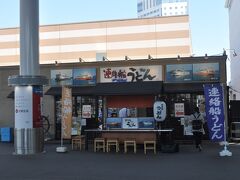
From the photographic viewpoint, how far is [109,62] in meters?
22.1

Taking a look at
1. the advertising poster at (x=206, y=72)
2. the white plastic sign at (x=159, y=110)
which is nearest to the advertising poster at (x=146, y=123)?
the white plastic sign at (x=159, y=110)

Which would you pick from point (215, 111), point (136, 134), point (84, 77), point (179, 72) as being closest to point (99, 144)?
point (136, 134)

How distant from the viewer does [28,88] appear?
16891 millimetres

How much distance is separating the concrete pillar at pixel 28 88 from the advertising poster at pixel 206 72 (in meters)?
7.55

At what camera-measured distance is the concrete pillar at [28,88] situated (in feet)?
54.9

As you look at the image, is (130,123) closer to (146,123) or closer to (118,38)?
(146,123)

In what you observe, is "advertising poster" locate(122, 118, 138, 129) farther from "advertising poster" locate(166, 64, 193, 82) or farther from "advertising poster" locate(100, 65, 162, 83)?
"advertising poster" locate(166, 64, 193, 82)

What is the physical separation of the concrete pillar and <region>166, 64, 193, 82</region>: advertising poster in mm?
6649

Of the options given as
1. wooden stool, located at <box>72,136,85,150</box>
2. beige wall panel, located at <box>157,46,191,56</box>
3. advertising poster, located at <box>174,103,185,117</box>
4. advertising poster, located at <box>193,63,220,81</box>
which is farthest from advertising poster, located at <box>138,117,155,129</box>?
beige wall panel, located at <box>157,46,191,56</box>

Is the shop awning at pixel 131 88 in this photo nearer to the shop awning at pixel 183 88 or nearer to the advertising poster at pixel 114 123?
the shop awning at pixel 183 88

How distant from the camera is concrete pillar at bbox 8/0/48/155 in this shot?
16.7 m

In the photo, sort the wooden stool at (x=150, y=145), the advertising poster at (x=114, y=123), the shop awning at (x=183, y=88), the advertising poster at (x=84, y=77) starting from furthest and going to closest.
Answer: the advertising poster at (x=84, y=77) < the shop awning at (x=183, y=88) < the advertising poster at (x=114, y=123) < the wooden stool at (x=150, y=145)

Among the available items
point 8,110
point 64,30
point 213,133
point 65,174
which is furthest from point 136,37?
point 65,174

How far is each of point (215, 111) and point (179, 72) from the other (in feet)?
19.1
